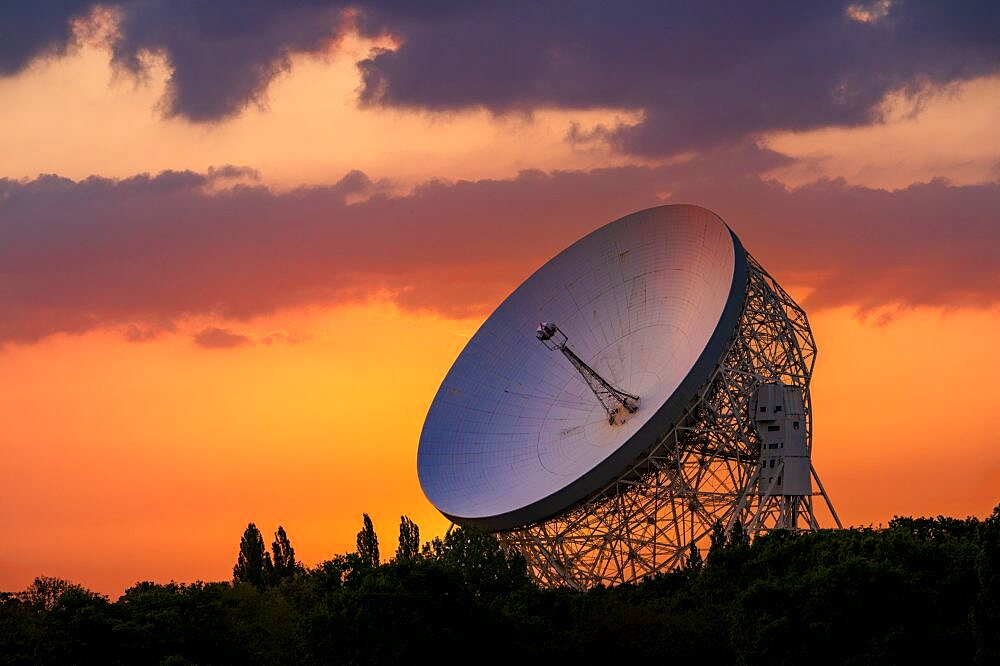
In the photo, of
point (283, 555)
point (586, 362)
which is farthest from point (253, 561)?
point (586, 362)

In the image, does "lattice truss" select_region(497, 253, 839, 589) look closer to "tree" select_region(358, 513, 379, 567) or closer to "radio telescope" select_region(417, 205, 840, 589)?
"radio telescope" select_region(417, 205, 840, 589)

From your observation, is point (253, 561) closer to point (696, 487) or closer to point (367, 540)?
point (367, 540)

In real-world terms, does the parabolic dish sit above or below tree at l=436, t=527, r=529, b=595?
above

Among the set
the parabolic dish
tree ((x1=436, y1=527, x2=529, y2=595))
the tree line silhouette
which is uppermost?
the parabolic dish

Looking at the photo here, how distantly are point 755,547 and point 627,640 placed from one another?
7.12 metres

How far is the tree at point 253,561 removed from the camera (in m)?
125

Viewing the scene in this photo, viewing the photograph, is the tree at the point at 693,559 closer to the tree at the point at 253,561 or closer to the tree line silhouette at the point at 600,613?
the tree line silhouette at the point at 600,613

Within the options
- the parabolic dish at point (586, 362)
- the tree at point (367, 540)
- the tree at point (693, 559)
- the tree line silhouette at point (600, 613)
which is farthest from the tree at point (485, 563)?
the tree at point (367, 540)

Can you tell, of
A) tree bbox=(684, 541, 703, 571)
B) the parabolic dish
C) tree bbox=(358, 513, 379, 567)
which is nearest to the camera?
the parabolic dish

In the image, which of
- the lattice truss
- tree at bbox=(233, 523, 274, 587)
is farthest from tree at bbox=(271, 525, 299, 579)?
the lattice truss

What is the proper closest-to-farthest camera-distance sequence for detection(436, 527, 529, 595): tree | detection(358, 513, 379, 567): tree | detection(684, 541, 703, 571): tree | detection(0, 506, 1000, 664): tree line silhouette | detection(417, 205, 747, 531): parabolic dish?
1. detection(0, 506, 1000, 664): tree line silhouette
2. detection(417, 205, 747, 531): parabolic dish
3. detection(684, 541, 703, 571): tree
4. detection(436, 527, 529, 595): tree
5. detection(358, 513, 379, 567): tree

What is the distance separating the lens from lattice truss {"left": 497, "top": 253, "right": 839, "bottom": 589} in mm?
79312

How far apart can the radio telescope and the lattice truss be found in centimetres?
8

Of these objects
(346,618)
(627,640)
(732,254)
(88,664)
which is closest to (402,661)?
(346,618)
